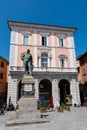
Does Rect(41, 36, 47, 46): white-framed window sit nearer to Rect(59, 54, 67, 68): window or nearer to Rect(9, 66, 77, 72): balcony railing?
Rect(59, 54, 67, 68): window

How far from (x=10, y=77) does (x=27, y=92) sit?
13473 mm

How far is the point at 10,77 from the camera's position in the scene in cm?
2344

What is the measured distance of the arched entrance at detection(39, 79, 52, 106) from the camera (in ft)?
84.4

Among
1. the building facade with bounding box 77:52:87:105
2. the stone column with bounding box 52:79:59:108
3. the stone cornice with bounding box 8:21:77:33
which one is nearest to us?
the stone column with bounding box 52:79:59:108

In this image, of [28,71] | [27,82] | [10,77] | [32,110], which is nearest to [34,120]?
[32,110]

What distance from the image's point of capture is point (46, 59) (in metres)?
26.5

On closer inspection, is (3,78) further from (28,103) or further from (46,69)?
(28,103)

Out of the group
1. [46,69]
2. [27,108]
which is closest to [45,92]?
[46,69]

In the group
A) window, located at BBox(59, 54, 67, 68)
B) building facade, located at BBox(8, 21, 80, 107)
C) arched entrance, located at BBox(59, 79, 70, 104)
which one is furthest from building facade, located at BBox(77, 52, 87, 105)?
window, located at BBox(59, 54, 67, 68)

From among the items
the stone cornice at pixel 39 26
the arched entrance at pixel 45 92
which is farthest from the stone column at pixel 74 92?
the stone cornice at pixel 39 26

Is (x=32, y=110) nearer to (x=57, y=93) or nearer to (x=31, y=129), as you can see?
(x=31, y=129)

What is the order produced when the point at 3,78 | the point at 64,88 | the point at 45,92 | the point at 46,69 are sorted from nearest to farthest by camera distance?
the point at 46,69
the point at 45,92
the point at 64,88
the point at 3,78

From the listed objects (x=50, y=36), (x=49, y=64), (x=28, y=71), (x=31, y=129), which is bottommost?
(x=31, y=129)

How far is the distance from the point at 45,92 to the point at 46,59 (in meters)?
6.29
